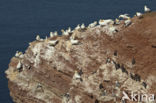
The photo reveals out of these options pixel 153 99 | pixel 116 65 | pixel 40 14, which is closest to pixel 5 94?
pixel 116 65

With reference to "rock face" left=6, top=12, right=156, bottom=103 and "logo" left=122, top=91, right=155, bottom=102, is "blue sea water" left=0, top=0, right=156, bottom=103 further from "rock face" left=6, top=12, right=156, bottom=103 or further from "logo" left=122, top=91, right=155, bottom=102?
"logo" left=122, top=91, right=155, bottom=102

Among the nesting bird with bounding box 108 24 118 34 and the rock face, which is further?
the nesting bird with bounding box 108 24 118 34

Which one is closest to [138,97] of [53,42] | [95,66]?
[95,66]

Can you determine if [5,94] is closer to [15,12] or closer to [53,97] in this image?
[53,97]

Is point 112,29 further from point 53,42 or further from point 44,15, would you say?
point 44,15

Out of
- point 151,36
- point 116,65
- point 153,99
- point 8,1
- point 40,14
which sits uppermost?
point 8,1

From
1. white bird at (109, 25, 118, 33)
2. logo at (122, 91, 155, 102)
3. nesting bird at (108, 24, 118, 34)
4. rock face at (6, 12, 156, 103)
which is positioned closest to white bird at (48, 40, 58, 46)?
rock face at (6, 12, 156, 103)

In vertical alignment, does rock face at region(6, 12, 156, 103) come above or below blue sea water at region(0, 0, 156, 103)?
below
